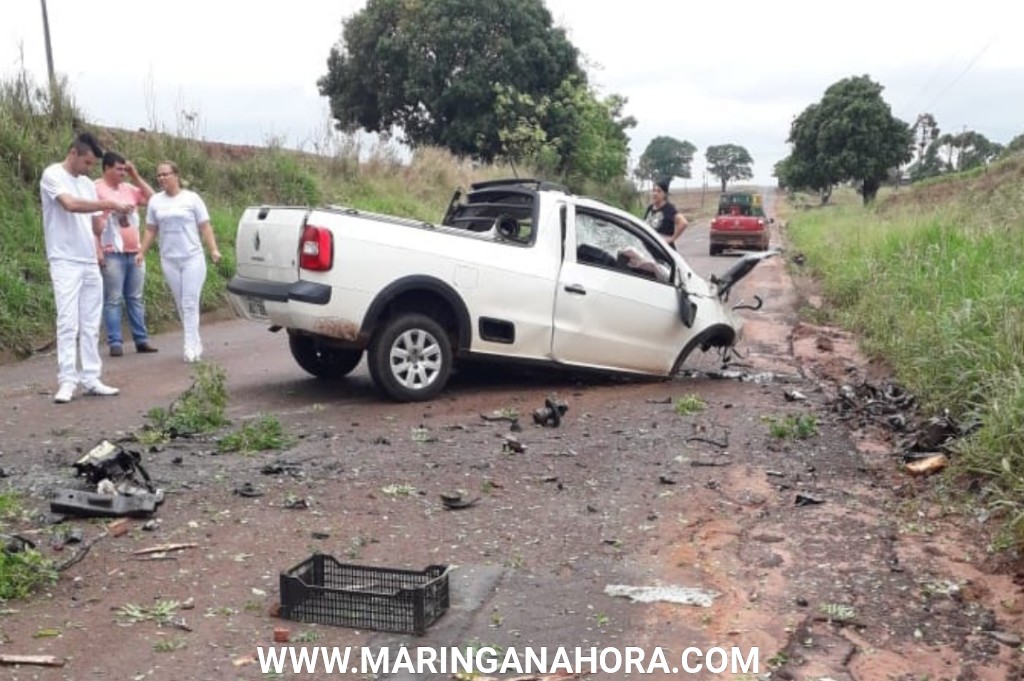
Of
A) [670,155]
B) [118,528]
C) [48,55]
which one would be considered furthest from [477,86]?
[670,155]

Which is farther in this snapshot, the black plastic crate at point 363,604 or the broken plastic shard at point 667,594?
the broken plastic shard at point 667,594

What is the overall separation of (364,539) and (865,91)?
187 feet

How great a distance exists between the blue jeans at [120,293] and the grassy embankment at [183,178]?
3.97 feet

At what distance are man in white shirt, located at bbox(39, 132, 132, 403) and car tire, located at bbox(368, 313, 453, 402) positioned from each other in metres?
2.17

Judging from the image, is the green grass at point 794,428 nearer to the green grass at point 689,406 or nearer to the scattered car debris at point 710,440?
the scattered car debris at point 710,440

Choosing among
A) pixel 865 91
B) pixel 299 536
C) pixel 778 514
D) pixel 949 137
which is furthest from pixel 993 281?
pixel 949 137

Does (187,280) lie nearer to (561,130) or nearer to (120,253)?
(120,253)

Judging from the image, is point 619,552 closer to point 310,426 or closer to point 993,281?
point 310,426

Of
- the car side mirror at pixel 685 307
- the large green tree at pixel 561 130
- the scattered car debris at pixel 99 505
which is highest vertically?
the large green tree at pixel 561 130

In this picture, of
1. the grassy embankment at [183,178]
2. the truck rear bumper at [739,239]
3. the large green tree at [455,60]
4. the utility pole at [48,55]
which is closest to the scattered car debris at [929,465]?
the grassy embankment at [183,178]

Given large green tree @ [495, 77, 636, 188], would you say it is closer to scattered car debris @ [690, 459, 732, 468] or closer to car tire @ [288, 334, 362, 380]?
car tire @ [288, 334, 362, 380]

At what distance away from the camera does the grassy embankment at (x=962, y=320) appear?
18.4 ft

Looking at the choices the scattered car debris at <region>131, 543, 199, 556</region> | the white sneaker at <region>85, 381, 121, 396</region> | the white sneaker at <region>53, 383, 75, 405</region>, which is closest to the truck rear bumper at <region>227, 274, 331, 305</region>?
the white sneaker at <region>85, 381, 121, 396</region>

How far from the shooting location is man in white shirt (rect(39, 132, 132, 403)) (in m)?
7.36
